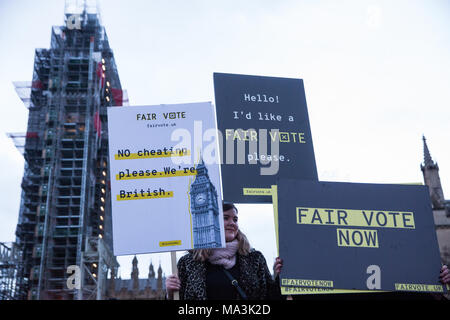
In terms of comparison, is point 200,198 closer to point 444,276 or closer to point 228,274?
point 228,274

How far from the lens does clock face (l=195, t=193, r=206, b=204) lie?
195 inches

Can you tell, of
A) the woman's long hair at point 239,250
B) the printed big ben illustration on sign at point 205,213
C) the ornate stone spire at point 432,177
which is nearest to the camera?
the printed big ben illustration on sign at point 205,213

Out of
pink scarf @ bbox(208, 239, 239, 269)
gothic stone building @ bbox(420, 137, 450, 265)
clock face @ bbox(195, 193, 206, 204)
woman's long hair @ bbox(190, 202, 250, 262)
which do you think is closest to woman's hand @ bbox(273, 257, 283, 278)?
woman's long hair @ bbox(190, 202, 250, 262)

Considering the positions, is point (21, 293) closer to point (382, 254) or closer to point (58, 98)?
point (58, 98)

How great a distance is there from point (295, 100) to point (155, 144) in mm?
2114

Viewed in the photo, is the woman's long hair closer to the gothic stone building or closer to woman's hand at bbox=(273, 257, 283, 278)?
woman's hand at bbox=(273, 257, 283, 278)

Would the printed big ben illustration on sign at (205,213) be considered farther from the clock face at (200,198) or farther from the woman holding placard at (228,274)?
the woman holding placard at (228,274)

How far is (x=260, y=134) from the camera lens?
6.01 m

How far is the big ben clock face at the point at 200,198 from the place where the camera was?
16.2 feet

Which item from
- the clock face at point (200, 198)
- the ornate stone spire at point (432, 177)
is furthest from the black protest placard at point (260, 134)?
the ornate stone spire at point (432, 177)

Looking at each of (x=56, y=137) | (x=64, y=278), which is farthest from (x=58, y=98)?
(x=64, y=278)

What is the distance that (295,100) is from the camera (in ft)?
20.9

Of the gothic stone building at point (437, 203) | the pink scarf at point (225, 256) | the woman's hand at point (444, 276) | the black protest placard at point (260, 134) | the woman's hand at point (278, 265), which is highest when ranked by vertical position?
the gothic stone building at point (437, 203)

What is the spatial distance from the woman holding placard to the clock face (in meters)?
0.41
